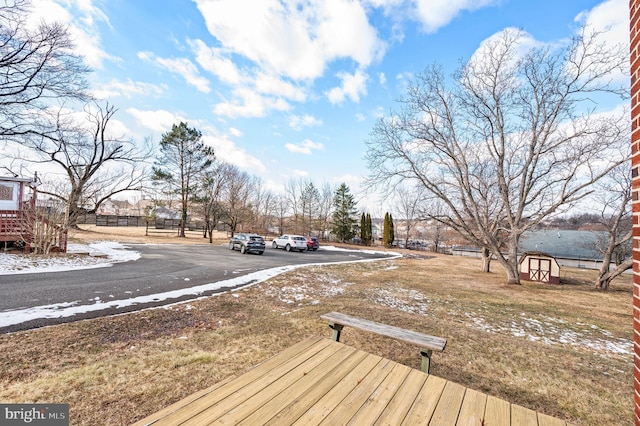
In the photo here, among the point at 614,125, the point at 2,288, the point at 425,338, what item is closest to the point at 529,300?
the point at 614,125

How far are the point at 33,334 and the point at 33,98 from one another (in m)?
15.9

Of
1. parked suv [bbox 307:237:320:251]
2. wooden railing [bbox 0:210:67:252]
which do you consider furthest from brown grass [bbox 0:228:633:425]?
parked suv [bbox 307:237:320:251]

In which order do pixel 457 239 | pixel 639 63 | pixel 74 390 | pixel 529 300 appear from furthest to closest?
pixel 457 239 < pixel 529 300 < pixel 74 390 < pixel 639 63

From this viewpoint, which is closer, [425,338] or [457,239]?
[425,338]

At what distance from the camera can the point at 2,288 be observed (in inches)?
243

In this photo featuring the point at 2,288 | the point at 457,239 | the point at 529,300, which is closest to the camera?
the point at 2,288

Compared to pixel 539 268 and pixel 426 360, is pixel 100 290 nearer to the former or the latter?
pixel 426 360

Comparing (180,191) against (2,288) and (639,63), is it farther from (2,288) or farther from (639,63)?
(639,63)

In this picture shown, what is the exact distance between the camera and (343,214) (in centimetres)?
3766

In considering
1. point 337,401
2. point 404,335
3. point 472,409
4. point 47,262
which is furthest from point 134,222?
point 472,409

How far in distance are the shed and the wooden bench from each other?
46.9 feet

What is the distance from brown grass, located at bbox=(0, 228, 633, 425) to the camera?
2.72 metres

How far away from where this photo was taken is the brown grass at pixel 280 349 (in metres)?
2.72

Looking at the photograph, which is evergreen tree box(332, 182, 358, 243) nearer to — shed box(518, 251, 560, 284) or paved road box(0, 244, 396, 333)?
shed box(518, 251, 560, 284)
